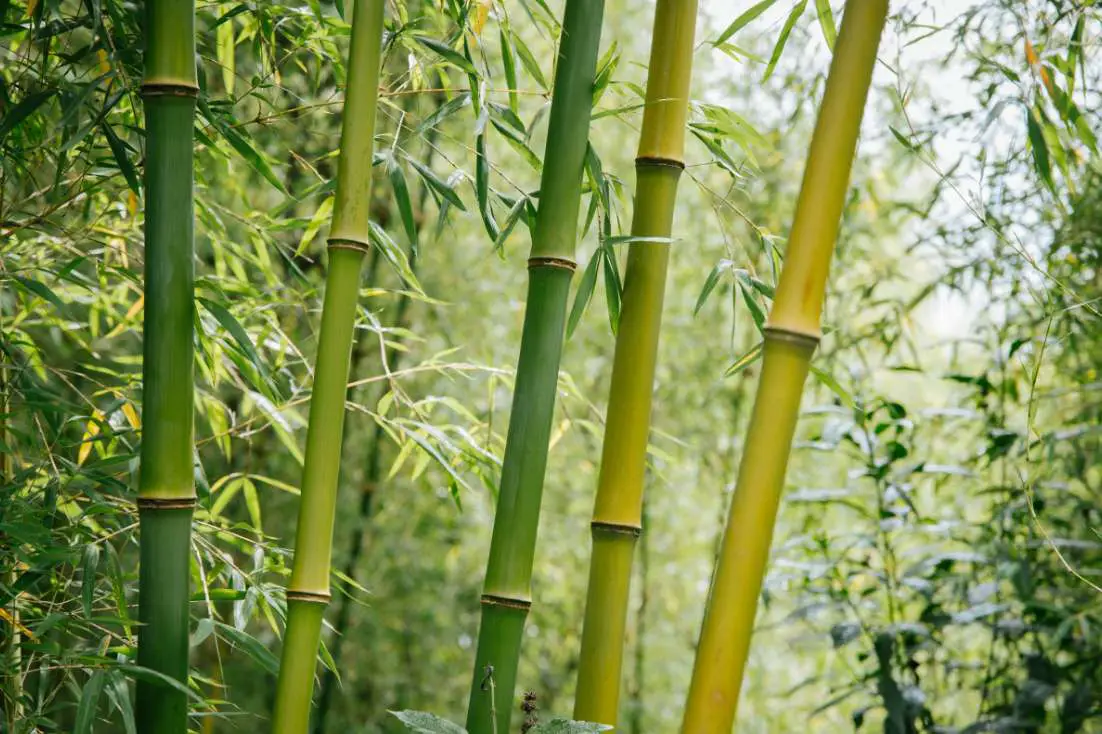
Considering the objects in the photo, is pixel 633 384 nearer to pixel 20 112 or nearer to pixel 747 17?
pixel 747 17

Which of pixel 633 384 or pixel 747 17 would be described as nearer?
pixel 633 384

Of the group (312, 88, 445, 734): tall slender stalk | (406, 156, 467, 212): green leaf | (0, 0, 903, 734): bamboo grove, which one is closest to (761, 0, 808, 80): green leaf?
(0, 0, 903, 734): bamboo grove

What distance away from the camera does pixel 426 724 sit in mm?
911

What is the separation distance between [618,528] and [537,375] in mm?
172

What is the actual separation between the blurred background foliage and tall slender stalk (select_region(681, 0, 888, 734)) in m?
0.11

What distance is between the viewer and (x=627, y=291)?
3.54 feet

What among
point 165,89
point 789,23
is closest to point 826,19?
point 789,23

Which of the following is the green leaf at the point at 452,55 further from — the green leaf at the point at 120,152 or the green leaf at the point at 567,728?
the green leaf at the point at 567,728

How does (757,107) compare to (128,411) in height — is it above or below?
above

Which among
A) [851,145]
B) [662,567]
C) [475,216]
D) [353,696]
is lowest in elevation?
[353,696]

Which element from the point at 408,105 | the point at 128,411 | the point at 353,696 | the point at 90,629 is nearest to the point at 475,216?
the point at 408,105

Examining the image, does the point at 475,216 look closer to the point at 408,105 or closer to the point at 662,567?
Result: the point at 408,105

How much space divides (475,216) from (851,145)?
2.90 meters

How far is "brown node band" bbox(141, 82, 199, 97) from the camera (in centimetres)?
99
